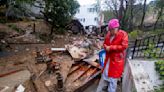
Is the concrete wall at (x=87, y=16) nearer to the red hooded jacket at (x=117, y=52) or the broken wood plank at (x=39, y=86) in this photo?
the broken wood plank at (x=39, y=86)

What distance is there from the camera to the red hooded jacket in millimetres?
4078

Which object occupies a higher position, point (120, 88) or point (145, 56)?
point (145, 56)

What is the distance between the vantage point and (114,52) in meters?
4.18

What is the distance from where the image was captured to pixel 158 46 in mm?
5816

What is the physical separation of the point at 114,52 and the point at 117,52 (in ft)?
0.19

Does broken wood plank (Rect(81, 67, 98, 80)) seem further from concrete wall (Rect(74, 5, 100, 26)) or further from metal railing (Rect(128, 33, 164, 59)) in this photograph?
concrete wall (Rect(74, 5, 100, 26))

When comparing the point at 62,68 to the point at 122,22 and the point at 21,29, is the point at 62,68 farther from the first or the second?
the point at 122,22

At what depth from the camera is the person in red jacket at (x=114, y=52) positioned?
4074mm

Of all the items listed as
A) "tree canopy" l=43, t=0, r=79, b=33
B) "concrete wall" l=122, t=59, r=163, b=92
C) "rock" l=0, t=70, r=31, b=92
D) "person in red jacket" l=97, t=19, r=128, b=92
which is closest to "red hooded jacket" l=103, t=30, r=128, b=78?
"person in red jacket" l=97, t=19, r=128, b=92

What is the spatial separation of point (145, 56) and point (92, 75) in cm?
182

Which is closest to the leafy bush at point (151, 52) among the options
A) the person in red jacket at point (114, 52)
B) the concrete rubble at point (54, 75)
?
the person in red jacket at point (114, 52)

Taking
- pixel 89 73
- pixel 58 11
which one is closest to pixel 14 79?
pixel 89 73

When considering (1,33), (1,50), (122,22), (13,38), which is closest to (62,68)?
(1,50)

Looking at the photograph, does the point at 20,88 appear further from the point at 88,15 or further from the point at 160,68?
the point at 88,15
